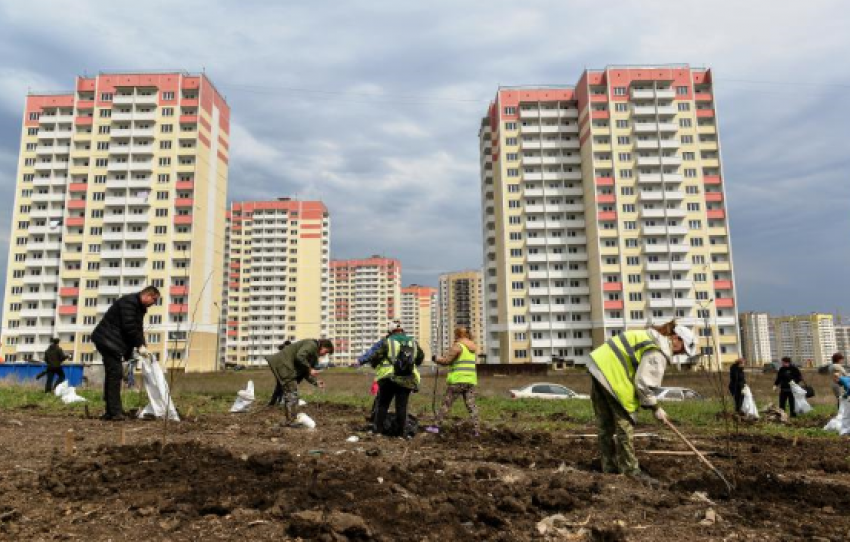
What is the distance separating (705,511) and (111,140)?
82.2 m

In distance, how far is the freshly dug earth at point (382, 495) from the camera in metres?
3.45

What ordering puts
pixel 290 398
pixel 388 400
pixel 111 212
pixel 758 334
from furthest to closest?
pixel 758 334, pixel 111 212, pixel 290 398, pixel 388 400

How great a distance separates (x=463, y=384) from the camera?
8.64 metres

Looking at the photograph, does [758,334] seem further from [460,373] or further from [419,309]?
[460,373]

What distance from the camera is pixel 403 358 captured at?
8000 mm

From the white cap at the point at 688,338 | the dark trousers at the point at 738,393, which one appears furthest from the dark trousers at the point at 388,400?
the dark trousers at the point at 738,393

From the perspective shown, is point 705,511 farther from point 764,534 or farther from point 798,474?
point 798,474

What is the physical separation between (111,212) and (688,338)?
259 ft

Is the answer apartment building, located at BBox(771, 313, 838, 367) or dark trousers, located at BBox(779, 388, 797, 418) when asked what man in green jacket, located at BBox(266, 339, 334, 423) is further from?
apartment building, located at BBox(771, 313, 838, 367)

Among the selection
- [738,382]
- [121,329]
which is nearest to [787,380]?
[738,382]

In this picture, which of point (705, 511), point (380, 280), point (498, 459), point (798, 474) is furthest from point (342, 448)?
point (380, 280)

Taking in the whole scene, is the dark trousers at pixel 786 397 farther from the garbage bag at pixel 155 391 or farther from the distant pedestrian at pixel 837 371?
the garbage bag at pixel 155 391

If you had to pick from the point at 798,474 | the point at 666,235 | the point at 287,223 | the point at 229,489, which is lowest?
the point at 798,474

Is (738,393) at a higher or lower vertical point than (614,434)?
lower
